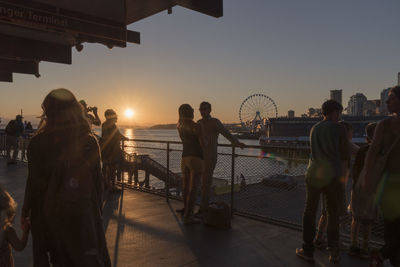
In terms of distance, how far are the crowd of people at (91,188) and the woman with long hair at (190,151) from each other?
1700 mm

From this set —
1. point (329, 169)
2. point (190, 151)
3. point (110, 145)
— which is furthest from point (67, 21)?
point (329, 169)

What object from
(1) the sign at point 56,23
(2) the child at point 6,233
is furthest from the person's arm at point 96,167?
(1) the sign at point 56,23

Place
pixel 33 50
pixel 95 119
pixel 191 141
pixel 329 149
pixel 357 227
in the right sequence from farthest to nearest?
pixel 33 50, pixel 95 119, pixel 191 141, pixel 357 227, pixel 329 149

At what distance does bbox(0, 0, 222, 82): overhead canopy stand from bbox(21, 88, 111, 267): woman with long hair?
317 cm

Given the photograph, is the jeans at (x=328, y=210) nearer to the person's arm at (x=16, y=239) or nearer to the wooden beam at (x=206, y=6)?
the person's arm at (x=16, y=239)

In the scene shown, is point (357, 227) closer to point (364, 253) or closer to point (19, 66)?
point (364, 253)

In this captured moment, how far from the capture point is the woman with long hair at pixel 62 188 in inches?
70.5

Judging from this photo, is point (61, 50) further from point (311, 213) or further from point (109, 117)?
point (311, 213)

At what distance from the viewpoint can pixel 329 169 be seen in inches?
123

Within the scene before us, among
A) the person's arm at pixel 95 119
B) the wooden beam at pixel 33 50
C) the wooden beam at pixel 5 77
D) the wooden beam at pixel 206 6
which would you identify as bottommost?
the person's arm at pixel 95 119

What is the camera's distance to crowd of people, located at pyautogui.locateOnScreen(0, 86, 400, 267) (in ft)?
5.91

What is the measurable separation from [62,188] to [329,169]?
103 inches

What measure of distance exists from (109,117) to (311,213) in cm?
456

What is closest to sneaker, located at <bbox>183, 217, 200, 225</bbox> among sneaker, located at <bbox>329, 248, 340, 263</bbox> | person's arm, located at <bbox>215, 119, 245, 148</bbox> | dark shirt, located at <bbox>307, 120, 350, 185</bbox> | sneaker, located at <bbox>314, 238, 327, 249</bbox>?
person's arm, located at <bbox>215, 119, 245, 148</bbox>
